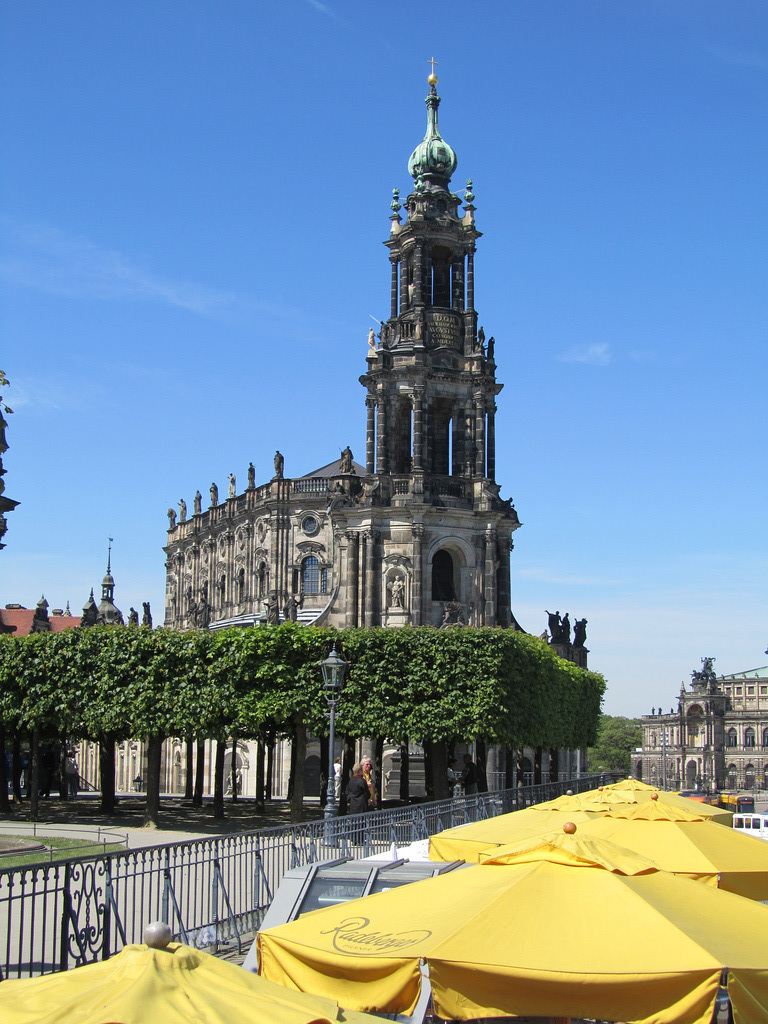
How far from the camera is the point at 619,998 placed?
6.31m

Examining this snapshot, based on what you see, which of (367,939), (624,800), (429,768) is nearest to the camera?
(367,939)

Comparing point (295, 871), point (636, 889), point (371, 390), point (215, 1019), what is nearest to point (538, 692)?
point (371, 390)

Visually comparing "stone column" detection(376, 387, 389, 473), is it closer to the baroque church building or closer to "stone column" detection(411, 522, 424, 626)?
the baroque church building

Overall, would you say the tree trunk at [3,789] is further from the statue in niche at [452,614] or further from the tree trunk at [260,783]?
the statue in niche at [452,614]

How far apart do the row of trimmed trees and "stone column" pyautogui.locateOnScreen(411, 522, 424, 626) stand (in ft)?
40.8

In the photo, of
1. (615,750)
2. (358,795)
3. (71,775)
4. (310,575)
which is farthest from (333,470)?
(615,750)

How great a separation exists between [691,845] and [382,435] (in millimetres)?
39375

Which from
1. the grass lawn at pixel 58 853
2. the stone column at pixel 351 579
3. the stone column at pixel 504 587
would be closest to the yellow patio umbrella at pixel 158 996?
the grass lawn at pixel 58 853

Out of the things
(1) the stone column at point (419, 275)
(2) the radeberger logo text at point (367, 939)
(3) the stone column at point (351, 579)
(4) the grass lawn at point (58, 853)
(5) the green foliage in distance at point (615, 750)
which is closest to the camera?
(2) the radeberger logo text at point (367, 939)

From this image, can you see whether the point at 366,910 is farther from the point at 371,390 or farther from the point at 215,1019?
the point at 371,390

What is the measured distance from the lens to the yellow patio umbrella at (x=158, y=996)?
4.70 metres

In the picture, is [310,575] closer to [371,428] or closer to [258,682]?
[371,428]

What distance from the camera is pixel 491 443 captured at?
173ft

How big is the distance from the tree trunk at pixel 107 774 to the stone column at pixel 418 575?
16.0 meters
